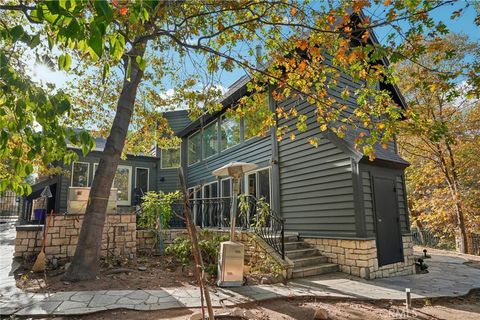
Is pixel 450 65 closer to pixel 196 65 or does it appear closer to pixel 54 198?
pixel 196 65

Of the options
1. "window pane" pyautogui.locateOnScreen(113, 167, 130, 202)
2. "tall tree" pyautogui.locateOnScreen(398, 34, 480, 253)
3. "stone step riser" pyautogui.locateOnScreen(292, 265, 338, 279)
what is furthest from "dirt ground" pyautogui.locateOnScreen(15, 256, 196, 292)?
"tall tree" pyautogui.locateOnScreen(398, 34, 480, 253)

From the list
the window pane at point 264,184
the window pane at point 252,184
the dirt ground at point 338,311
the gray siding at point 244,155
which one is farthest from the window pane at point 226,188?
the dirt ground at point 338,311

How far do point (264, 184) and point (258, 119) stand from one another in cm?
192

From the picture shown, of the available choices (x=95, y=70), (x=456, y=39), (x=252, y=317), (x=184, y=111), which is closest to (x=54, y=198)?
(x=95, y=70)

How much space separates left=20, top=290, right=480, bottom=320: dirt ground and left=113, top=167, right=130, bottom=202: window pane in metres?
10.4

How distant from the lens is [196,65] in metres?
4.77

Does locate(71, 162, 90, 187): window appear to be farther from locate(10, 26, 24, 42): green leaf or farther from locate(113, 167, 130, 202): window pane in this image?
locate(10, 26, 24, 42): green leaf

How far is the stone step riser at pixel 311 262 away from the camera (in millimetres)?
6375

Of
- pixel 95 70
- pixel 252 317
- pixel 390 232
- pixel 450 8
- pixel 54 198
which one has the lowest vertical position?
pixel 252 317

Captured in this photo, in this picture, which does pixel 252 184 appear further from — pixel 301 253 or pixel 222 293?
pixel 222 293

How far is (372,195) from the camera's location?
22.0 ft

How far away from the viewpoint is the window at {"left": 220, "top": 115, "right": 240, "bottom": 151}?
10.6 m

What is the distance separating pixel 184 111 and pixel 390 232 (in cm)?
1227

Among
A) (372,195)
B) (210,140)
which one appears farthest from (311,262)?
(210,140)
